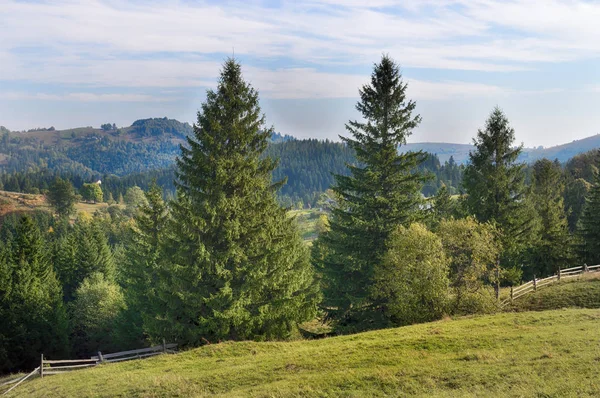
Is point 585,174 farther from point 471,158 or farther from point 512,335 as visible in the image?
point 512,335

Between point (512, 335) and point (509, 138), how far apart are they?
19.6 meters

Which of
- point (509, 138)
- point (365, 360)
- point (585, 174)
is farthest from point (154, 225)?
point (585, 174)

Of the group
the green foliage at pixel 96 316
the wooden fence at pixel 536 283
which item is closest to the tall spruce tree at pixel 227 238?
the wooden fence at pixel 536 283

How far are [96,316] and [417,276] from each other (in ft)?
133

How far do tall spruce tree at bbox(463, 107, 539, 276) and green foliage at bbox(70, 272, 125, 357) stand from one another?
38743 mm

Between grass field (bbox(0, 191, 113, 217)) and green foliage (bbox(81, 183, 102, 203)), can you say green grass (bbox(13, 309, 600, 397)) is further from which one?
green foliage (bbox(81, 183, 102, 203))

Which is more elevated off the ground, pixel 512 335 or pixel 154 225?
pixel 154 225

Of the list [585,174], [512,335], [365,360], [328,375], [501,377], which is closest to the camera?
[501,377]

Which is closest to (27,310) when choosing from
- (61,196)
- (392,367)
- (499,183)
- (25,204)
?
(392,367)

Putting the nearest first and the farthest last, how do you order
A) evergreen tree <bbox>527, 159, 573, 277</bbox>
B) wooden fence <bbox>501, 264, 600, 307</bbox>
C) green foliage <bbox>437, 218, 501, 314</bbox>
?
green foliage <bbox>437, 218, 501, 314</bbox>, wooden fence <bbox>501, 264, 600, 307</bbox>, evergreen tree <bbox>527, 159, 573, 277</bbox>

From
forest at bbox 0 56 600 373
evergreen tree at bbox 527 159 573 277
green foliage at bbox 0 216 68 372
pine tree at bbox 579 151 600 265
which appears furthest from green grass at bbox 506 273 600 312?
green foliage at bbox 0 216 68 372

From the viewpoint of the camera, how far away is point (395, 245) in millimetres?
27047

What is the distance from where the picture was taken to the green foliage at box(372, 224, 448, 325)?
25828 millimetres

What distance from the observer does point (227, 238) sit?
24.7 meters
